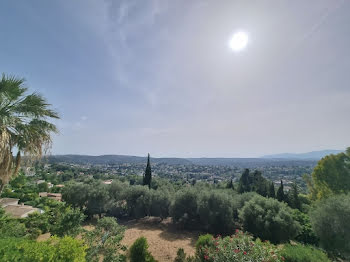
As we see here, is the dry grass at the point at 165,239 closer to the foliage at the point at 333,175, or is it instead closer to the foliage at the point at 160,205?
the foliage at the point at 160,205

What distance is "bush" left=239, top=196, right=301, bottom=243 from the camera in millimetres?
11320

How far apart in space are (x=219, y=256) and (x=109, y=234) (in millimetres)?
4103

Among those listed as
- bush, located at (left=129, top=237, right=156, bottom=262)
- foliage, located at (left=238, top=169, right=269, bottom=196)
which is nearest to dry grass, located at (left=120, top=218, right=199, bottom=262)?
bush, located at (left=129, top=237, right=156, bottom=262)

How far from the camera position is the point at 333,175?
55.4ft

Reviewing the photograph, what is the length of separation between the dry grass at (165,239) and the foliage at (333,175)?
15163 millimetres

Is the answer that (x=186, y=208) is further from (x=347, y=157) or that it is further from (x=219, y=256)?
(x=347, y=157)

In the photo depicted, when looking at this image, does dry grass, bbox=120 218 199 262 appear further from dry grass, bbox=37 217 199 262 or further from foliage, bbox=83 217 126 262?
foliage, bbox=83 217 126 262

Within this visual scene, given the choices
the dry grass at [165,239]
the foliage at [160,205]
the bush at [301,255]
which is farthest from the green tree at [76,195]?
the bush at [301,255]

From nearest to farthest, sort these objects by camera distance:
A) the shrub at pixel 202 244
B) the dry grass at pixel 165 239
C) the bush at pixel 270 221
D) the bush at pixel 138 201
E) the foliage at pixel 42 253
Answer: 1. the foliage at pixel 42 253
2. the shrub at pixel 202 244
3. the dry grass at pixel 165 239
4. the bush at pixel 270 221
5. the bush at pixel 138 201

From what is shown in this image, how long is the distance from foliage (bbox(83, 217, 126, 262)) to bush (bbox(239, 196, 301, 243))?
10528 mm

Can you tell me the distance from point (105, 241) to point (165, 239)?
7782 millimetres

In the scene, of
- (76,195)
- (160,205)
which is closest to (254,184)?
(160,205)

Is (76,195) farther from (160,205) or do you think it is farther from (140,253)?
(140,253)

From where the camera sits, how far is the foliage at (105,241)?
211 inches
